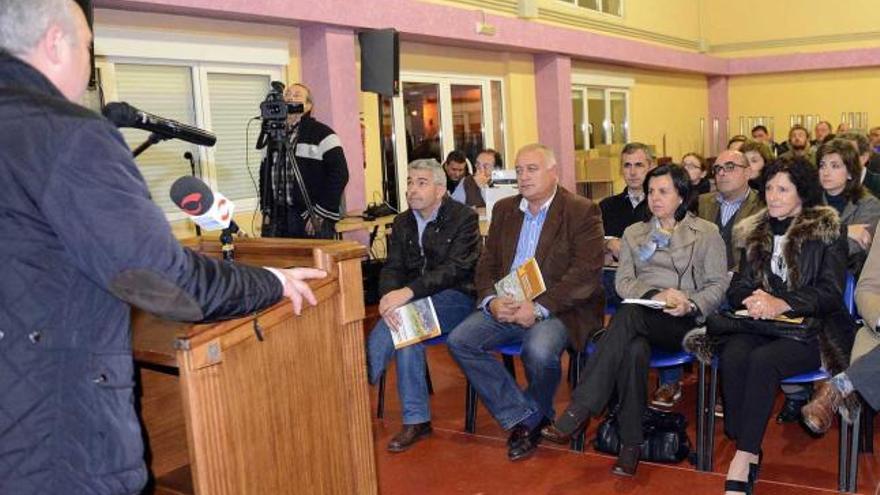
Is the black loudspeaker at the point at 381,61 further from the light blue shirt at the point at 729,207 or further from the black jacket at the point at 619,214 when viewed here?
the light blue shirt at the point at 729,207

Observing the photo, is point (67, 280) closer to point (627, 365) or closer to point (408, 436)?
point (627, 365)

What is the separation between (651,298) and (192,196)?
2042mm

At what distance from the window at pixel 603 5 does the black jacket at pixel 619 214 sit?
20.5ft

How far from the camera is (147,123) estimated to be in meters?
1.75

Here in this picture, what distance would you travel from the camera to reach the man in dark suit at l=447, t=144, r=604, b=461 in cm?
327

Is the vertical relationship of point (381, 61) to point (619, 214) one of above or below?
above

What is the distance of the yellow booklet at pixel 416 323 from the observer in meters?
3.42

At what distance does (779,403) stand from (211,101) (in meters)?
4.42

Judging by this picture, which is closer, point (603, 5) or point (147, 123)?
point (147, 123)

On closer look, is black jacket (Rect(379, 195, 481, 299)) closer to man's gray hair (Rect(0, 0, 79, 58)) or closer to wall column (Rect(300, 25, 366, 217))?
man's gray hair (Rect(0, 0, 79, 58))

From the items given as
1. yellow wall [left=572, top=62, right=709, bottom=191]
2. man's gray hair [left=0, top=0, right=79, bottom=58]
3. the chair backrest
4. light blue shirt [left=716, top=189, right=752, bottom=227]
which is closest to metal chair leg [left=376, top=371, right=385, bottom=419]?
light blue shirt [left=716, top=189, right=752, bottom=227]

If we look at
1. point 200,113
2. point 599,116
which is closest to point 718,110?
point 599,116

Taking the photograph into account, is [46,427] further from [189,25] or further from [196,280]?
[189,25]

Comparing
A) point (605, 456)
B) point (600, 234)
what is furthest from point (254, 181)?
point (605, 456)
